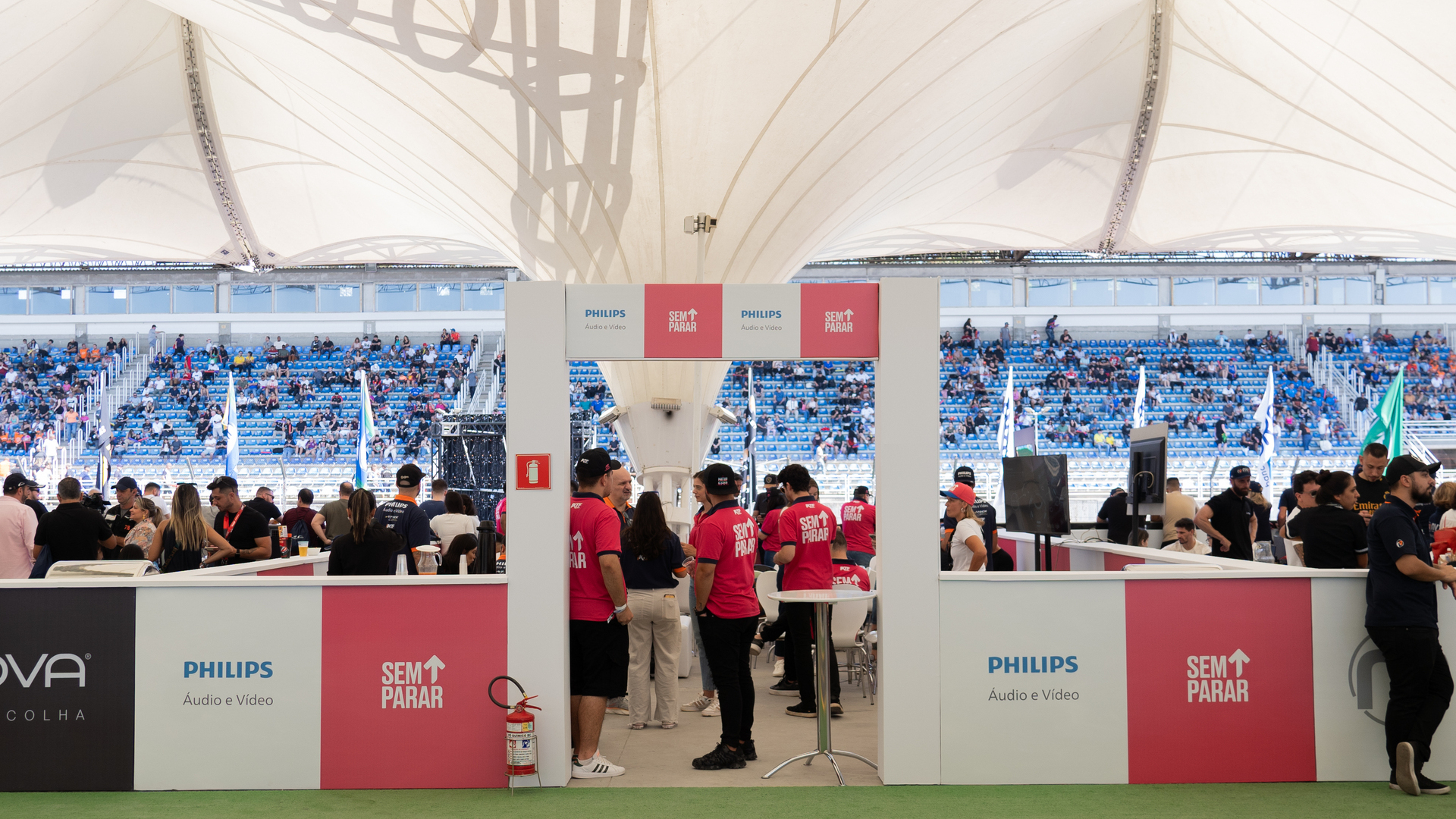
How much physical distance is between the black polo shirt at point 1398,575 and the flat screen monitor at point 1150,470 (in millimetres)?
2473

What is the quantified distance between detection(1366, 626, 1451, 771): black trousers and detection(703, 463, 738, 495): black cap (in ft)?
9.98

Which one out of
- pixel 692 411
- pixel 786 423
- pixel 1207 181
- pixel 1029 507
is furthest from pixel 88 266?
pixel 1029 507

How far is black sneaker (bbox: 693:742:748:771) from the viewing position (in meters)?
5.01

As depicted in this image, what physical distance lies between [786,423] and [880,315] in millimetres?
22866

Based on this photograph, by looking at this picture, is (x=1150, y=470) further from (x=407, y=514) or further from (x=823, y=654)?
(x=407, y=514)

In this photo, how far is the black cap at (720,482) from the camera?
5.22 m

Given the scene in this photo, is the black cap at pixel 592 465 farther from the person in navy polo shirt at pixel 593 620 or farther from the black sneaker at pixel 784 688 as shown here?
the black sneaker at pixel 784 688

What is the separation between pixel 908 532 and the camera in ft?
15.9

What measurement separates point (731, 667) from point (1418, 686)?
3.07 m

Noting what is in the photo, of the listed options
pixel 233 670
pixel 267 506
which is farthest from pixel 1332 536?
pixel 267 506

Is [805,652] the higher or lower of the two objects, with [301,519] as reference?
lower

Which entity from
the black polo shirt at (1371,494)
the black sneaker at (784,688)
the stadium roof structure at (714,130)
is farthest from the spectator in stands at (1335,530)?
the stadium roof structure at (714,130)

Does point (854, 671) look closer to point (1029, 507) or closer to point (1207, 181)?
point (1029, 507)

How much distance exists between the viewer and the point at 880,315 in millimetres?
4930
